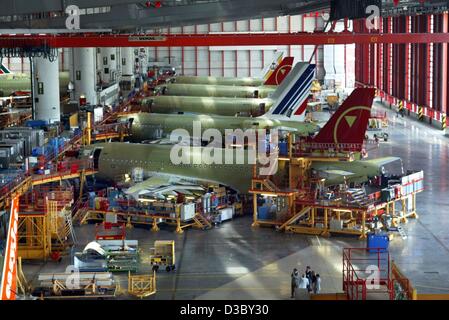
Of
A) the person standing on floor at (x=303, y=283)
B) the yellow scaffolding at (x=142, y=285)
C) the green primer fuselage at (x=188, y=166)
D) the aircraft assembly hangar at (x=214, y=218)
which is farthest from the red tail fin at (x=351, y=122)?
the yellow scaffolding at (x=142, y=285)

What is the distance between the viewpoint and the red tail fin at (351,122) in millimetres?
42875

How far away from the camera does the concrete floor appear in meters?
32.0

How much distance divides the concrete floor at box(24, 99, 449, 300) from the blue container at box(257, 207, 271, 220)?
2.44 ft

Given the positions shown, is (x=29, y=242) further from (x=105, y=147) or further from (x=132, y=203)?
(x=105, y=147)

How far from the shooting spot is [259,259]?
3641 centimetres

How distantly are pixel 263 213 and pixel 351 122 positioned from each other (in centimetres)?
602

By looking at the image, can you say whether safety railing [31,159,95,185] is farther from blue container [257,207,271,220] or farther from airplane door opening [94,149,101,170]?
blue container [257,207,271,220]

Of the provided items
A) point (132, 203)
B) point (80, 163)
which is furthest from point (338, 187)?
point (80, 163)

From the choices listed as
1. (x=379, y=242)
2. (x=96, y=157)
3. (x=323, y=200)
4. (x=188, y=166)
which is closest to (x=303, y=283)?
(x=379, y=242)

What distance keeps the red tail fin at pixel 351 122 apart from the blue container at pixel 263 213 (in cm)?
405

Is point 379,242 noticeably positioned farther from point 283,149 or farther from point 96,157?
point 96,157

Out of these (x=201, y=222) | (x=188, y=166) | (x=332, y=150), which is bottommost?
(x=201, y=222)

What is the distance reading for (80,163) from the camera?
46.7 meters

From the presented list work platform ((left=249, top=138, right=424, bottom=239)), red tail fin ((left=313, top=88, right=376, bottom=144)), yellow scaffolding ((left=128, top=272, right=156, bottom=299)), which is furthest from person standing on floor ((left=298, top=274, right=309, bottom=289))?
red tail fin ((left=313, top=88, right=376, bottom=144))
